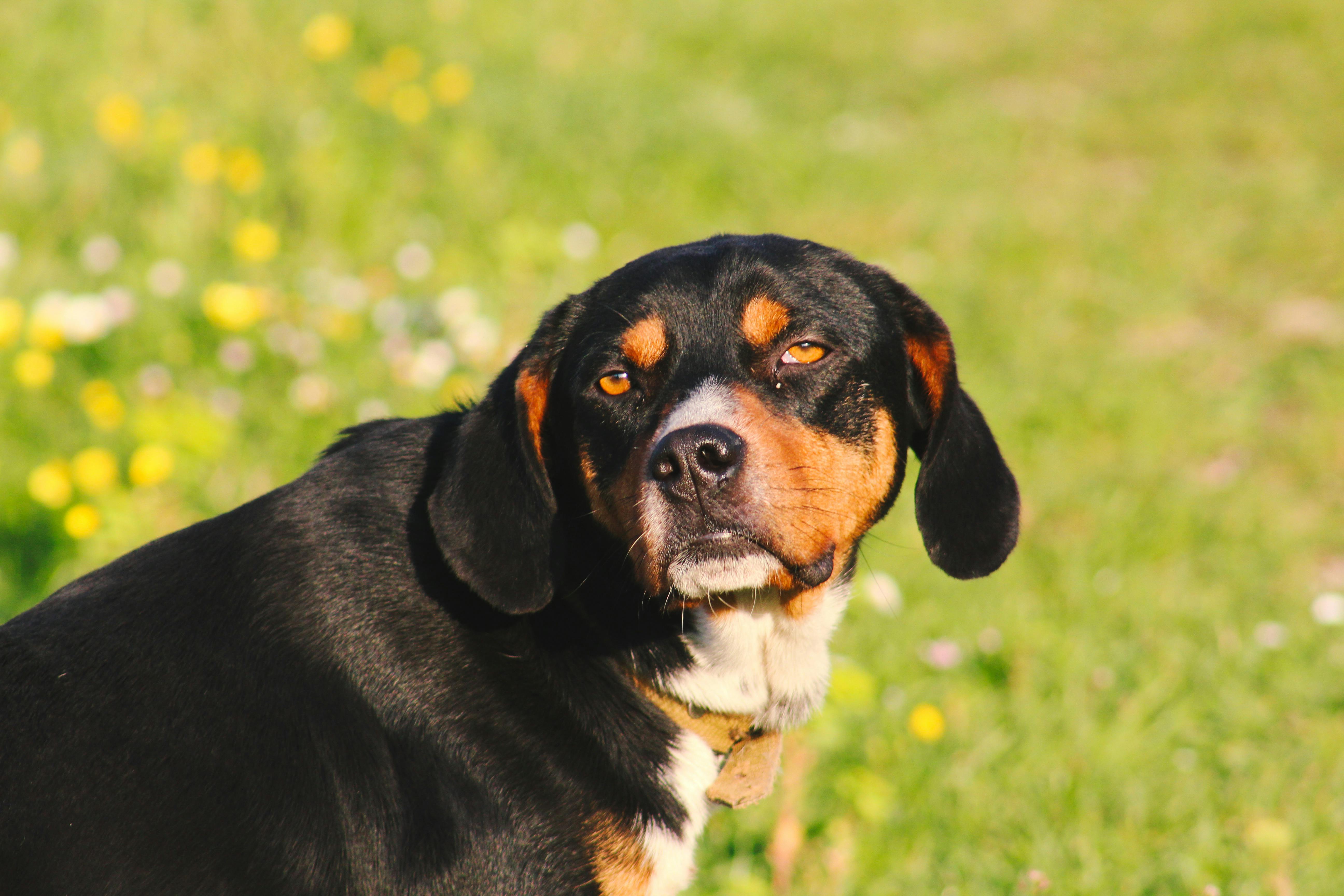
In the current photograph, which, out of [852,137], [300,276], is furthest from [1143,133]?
[300,276]

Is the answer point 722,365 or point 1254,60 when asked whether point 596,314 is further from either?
point 1254,60

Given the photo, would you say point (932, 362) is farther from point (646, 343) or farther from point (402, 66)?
point (402, 66)

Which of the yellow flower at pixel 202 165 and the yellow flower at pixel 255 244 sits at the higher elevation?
the yellow flower at pixel 202 165

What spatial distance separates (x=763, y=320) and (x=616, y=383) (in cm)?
37

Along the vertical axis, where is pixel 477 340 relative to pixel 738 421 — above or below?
below

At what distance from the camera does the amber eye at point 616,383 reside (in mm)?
2707

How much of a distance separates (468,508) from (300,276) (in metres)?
3.28

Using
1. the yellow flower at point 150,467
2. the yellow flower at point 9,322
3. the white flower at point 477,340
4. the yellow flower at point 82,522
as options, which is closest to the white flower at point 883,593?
the white flower at point 477,340

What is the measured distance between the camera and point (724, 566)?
98.0 inches

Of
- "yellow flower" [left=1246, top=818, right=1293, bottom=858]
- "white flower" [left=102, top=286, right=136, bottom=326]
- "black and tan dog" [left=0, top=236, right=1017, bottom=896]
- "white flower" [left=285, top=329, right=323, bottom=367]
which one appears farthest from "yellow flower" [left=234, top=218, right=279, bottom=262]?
"yellow flower" [left=1246, top=818, right=1293, bottom=858]

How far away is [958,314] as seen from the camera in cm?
652

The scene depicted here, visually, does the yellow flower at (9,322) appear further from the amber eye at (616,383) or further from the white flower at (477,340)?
the amber eye at (616,383)

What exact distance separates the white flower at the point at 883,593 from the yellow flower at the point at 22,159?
14.5 feet

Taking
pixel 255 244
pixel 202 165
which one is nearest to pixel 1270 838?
pixel 255 244
